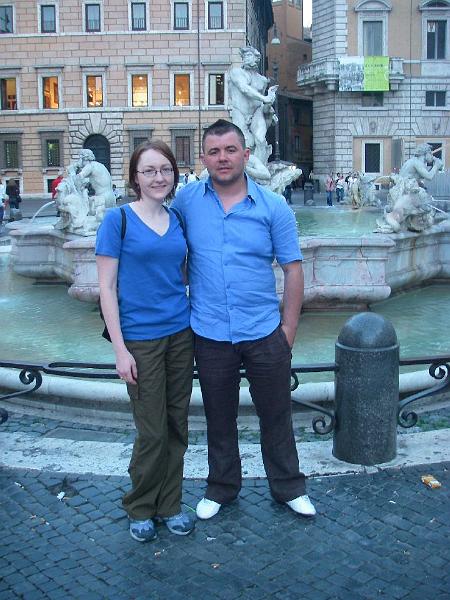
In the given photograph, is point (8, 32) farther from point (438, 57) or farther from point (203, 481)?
point (203, 481)

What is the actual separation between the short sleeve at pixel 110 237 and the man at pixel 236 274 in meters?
0.38

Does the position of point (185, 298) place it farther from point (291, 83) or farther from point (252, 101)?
point (291, 83)

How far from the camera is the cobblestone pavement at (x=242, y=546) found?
11.0 feet

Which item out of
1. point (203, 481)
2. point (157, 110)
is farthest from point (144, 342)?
point (157, 110)

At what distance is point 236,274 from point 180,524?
4.12 ft

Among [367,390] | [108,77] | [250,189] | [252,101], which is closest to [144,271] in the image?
[250,189]

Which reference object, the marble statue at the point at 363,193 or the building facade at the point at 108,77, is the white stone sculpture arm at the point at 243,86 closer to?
the marble statue at the point at 363,193

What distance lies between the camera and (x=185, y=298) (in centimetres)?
380

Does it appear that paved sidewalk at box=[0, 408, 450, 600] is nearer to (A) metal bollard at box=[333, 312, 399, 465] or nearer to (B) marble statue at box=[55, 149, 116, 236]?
(A) metal bollard at box=[333, 312, 399, 465]

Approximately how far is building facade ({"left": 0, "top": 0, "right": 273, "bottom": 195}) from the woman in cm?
3783

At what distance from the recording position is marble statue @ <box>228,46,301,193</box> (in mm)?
13094

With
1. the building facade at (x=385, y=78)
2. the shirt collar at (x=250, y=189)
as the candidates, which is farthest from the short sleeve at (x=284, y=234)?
the building facade at (x=385, y=78)

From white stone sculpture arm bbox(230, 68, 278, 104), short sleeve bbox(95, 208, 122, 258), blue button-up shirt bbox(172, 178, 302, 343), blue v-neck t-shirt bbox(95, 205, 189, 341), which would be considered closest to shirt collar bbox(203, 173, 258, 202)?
blue button-up shirt bbox(172, 178, 302, 343)

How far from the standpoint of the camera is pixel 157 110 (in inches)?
1618
